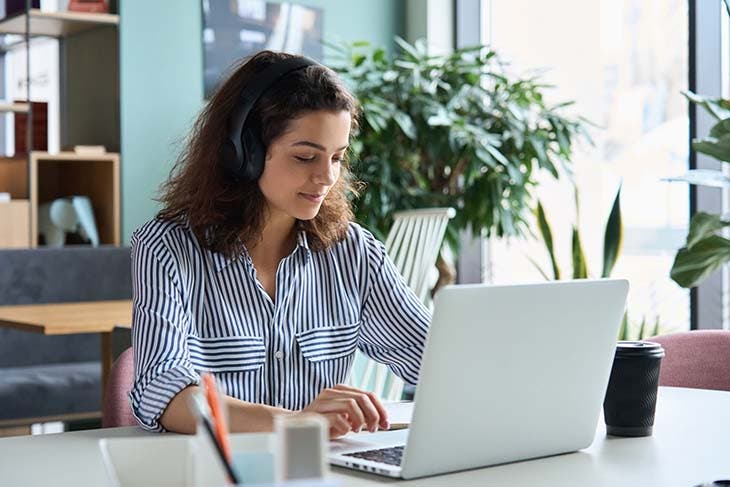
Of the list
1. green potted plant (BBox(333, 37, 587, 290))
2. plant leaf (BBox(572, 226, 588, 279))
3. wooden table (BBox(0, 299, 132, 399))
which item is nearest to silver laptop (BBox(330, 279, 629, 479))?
wooden table (BBox(0, 299, 132, 399))

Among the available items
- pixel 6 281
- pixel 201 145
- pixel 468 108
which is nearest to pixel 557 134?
pixel 468 108

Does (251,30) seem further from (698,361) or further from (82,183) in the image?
(698,361)

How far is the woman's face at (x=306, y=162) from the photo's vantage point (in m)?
1.73

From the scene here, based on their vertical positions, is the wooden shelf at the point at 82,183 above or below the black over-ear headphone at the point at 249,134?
below

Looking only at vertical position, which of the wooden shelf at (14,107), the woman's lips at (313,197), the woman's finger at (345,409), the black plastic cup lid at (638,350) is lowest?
the woman's finger at (345,409)

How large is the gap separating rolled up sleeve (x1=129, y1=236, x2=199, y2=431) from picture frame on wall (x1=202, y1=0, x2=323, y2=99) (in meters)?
3.18

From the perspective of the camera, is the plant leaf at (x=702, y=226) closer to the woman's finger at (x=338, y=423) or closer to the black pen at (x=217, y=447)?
the woman's finger at (x=338, y=423)

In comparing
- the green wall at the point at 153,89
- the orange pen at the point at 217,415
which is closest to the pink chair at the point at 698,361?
the orange pen at the point at 217,415

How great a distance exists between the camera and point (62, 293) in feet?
14.1

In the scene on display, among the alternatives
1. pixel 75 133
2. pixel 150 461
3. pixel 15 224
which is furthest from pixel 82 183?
pixel 150 461

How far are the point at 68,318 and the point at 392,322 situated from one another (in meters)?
1.74

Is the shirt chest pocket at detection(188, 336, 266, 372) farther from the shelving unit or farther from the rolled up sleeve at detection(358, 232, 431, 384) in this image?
the shelving unit

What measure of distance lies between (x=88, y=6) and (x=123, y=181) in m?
0.73

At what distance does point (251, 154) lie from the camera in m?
1.77
